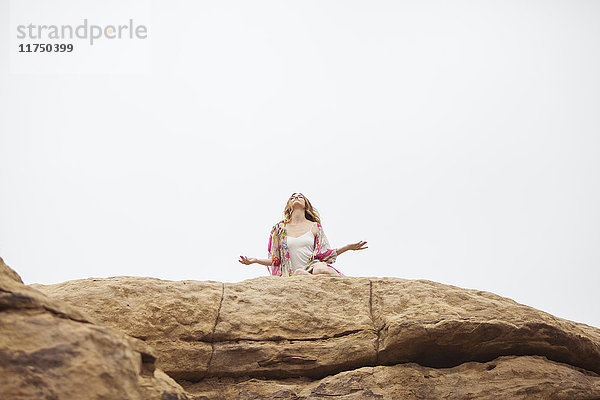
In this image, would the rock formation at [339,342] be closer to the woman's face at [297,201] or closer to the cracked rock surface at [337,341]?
the cracked rock surface at [337,341]

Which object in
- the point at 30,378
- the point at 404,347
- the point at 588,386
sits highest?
the point at 30,378

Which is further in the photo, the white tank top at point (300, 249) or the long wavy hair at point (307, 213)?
the long wavy hair at point (307, 213)

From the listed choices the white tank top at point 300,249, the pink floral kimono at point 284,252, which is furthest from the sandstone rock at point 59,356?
the white tank top at point 300,249

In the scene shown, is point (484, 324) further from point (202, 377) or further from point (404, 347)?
point (202, 377)

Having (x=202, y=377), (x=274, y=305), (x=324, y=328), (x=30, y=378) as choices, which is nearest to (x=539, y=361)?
(x=324, y=328)

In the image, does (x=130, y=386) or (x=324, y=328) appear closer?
(x=130, y=386)

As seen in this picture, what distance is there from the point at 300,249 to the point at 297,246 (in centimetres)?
9

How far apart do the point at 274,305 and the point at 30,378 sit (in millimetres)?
3781

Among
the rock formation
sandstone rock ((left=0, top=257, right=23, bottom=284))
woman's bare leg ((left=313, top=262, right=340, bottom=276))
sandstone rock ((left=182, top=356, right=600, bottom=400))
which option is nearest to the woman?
woman's bare leg ((left=313, top=262, right=340, bottom=276))

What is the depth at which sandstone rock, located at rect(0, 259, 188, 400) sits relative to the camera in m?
3.15

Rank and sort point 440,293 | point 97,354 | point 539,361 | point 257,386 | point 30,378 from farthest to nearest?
1. point 440,293
2. point 539,361
3. point 257,386
4. point 97,354
5. point 30,378

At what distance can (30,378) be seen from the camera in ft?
10.3

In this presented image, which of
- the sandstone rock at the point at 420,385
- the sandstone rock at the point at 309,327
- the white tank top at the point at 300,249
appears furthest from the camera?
the white tank top at the point at 300,249

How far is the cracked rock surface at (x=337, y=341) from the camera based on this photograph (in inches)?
239
